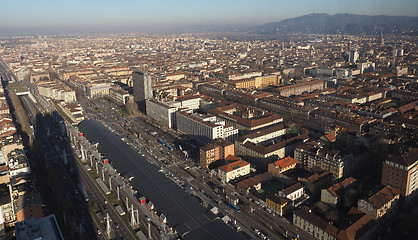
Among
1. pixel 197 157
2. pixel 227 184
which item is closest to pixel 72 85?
pixel 197 157

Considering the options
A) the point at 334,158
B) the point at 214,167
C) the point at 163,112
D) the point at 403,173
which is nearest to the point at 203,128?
the point at 214,167

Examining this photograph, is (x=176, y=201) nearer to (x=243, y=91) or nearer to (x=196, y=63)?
(x=243, y=91)

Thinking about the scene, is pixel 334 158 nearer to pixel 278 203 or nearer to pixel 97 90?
pixel 278 203

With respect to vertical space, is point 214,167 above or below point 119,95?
below

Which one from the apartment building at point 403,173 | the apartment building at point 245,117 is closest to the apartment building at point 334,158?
the apartment building at point 403,173

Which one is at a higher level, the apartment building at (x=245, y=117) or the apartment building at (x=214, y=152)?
the apartment building at (x=245, y=117)

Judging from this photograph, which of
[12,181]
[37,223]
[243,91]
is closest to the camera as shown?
[37,223]

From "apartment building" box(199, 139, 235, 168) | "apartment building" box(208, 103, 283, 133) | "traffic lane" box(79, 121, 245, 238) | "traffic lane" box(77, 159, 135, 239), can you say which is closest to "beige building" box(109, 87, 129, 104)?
"traffic lane" box(79, 121, 245, 238)

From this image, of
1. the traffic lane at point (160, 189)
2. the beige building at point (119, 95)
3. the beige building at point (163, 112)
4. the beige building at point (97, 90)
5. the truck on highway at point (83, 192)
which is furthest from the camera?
the beige building at point (97, 90)

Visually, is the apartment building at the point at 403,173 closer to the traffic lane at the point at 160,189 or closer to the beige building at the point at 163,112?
the traffic lane at the point at 160,189
